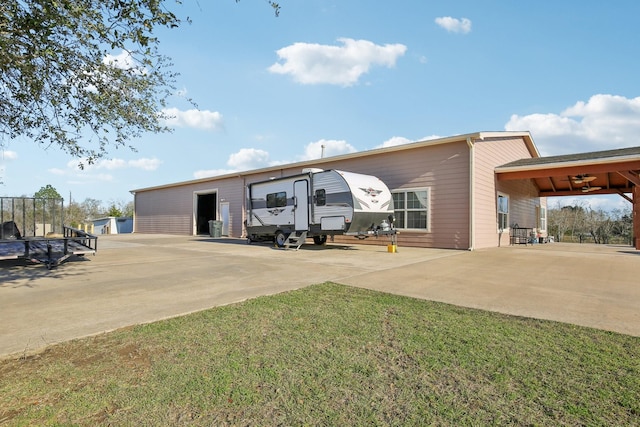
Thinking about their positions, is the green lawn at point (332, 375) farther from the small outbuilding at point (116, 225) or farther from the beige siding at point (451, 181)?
the small outbuilding at point (116, 225)

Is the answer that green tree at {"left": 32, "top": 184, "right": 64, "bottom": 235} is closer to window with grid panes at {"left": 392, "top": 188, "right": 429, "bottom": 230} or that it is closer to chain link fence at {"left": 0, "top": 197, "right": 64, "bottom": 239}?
chain link fence at {"left": 0, "top": 197, "right": 64, "bottom": 239}

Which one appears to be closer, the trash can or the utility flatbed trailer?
the utility flatbed trailer

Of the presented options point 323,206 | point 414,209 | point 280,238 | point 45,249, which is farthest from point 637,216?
point 45,249

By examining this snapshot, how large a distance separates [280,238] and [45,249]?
737 cm

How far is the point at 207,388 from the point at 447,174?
1204cm

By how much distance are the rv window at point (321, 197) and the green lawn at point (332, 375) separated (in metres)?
8.24

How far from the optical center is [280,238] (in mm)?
13531

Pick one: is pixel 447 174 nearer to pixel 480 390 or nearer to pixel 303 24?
pixel 303 24

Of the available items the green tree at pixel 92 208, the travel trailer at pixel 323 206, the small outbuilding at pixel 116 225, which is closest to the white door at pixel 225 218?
the travel trailer at pixel 323 206

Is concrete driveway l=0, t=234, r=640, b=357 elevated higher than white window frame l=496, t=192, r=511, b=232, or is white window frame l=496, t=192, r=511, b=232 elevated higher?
white window frame l=496, t=192, r=511, b=232

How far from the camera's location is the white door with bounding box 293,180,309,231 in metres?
12.4

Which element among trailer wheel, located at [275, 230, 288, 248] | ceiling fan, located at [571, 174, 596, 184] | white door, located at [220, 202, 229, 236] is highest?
ceiling fan, located at [571, 174, 596, 184]

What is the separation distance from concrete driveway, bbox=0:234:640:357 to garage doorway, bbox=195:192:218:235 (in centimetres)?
1613

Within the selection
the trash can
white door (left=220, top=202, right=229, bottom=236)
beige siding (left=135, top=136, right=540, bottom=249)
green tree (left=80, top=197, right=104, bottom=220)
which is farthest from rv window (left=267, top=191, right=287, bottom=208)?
green tree (left=80, top=197, right=104, bottom=220)
